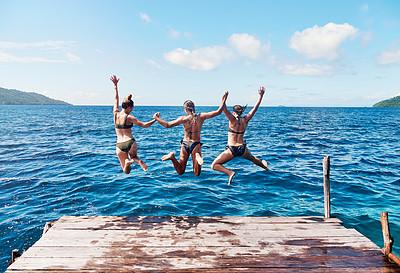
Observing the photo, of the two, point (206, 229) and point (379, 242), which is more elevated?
point (206, 229)

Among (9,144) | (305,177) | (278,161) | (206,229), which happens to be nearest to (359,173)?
(305,177)

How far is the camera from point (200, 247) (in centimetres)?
702

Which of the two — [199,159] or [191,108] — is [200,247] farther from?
[191,108]

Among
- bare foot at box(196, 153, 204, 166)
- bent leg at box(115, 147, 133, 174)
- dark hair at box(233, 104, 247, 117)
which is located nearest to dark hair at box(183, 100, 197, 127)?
bare foot at box(196, 153, 204, 166)

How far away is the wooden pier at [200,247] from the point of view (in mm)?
6207

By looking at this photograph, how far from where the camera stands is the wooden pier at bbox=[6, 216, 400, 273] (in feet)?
20.4

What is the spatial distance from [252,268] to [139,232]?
3.60 metres

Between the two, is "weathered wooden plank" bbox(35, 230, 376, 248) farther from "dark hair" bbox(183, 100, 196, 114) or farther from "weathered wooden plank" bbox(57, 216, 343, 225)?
"dark hair" bbox(183, 100, 196, 114)

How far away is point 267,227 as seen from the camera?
8.27 meters

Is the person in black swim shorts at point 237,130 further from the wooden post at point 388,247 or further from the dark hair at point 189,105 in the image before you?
the wooden post at point 388,247

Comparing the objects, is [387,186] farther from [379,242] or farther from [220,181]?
[220,181]

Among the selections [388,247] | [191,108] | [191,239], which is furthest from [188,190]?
[388,247]

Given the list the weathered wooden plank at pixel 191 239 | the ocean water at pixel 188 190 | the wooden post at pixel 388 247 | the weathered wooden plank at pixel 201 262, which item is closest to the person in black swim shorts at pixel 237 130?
the weathered wooden plank at pixel 191 239

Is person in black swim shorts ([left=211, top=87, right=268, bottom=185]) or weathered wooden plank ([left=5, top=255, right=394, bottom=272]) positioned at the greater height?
person in black swim shorts ([left=211, top=87, right=268, bottom=185])
